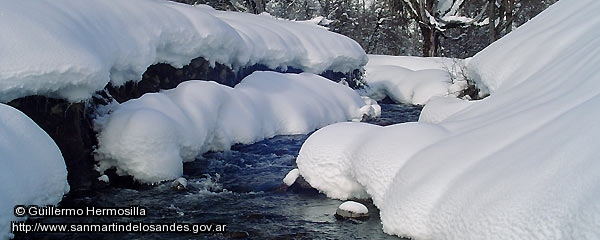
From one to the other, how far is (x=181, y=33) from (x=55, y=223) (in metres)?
4.55

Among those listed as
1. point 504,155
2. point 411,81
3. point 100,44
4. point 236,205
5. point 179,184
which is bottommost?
point 411,81

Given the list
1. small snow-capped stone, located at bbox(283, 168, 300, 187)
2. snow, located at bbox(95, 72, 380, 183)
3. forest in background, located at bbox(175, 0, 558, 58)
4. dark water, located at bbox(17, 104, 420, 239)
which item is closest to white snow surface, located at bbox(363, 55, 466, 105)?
forest in background, located at bbox(175, 0, 558, 58)

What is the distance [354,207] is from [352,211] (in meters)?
0.05

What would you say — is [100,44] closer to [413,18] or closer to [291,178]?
[291,178]

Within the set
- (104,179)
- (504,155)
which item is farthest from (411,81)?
(504,155)

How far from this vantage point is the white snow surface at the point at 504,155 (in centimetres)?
295

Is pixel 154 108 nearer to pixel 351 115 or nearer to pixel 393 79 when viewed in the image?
pixel 351 115

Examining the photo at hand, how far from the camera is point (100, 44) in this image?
627 cm

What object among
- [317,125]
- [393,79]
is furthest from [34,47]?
[393,79]

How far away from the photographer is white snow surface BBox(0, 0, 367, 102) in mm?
5098

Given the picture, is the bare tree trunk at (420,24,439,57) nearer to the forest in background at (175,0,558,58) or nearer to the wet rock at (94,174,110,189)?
the forest in background at (175,0,558,58)

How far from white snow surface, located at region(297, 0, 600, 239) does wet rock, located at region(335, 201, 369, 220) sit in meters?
0.16

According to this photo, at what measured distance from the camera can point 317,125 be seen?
34.9 feet

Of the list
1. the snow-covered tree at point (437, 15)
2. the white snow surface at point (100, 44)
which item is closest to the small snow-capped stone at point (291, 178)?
the white snow surface at point (100, 44)
